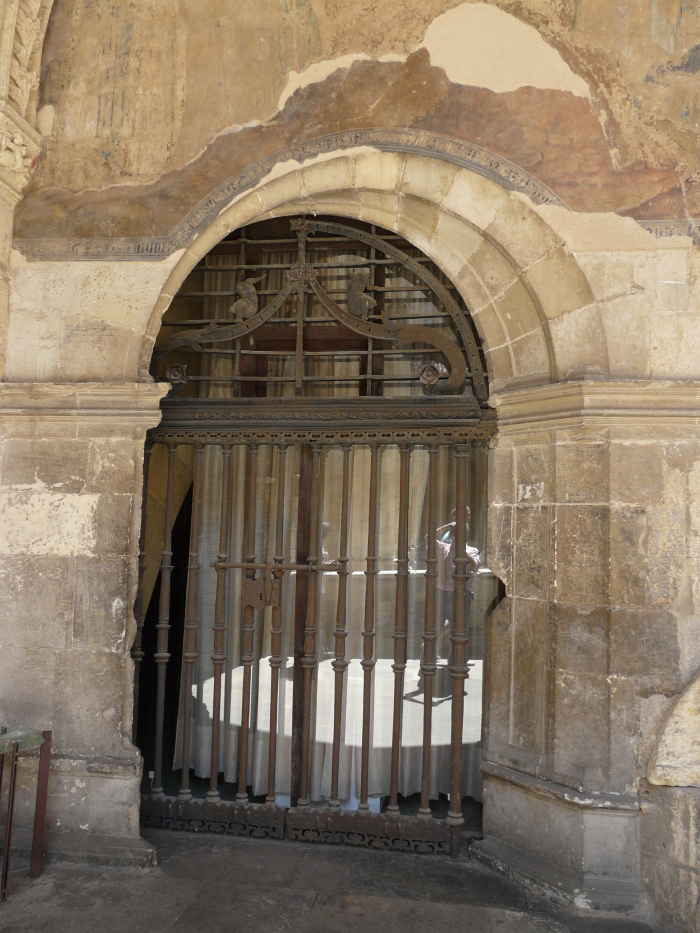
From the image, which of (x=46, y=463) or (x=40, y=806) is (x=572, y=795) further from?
(x=46, y=463)

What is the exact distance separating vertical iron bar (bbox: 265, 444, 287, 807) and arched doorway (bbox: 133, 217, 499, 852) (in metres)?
0.01

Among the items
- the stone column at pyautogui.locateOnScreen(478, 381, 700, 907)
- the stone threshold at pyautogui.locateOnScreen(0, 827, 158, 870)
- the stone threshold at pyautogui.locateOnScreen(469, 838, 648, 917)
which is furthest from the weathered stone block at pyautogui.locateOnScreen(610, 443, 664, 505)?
the stone threshold at pyautogui.locateOnScreen(0, 827, 158, 870)

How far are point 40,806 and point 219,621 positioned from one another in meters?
1.21

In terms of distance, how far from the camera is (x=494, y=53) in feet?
11.5

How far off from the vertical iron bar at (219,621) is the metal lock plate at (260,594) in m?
0.13

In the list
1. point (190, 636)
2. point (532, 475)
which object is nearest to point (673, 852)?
point (532, 475)

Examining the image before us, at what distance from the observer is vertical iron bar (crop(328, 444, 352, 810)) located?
3.81 m

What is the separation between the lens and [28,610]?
142 inches

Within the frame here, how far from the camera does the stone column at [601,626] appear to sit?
3201 millimetres

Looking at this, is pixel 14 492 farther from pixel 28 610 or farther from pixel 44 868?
pixel 44 868

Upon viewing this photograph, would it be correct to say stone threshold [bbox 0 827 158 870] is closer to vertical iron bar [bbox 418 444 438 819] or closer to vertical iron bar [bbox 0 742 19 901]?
vertical iron bar [bbox 0 742 19 901]

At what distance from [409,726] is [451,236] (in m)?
2.83

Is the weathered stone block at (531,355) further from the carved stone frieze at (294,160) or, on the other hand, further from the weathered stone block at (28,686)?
the weathered stone block at (28,686)

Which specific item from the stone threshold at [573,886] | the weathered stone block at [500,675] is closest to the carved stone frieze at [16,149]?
the weathered stone block at [500,675]
